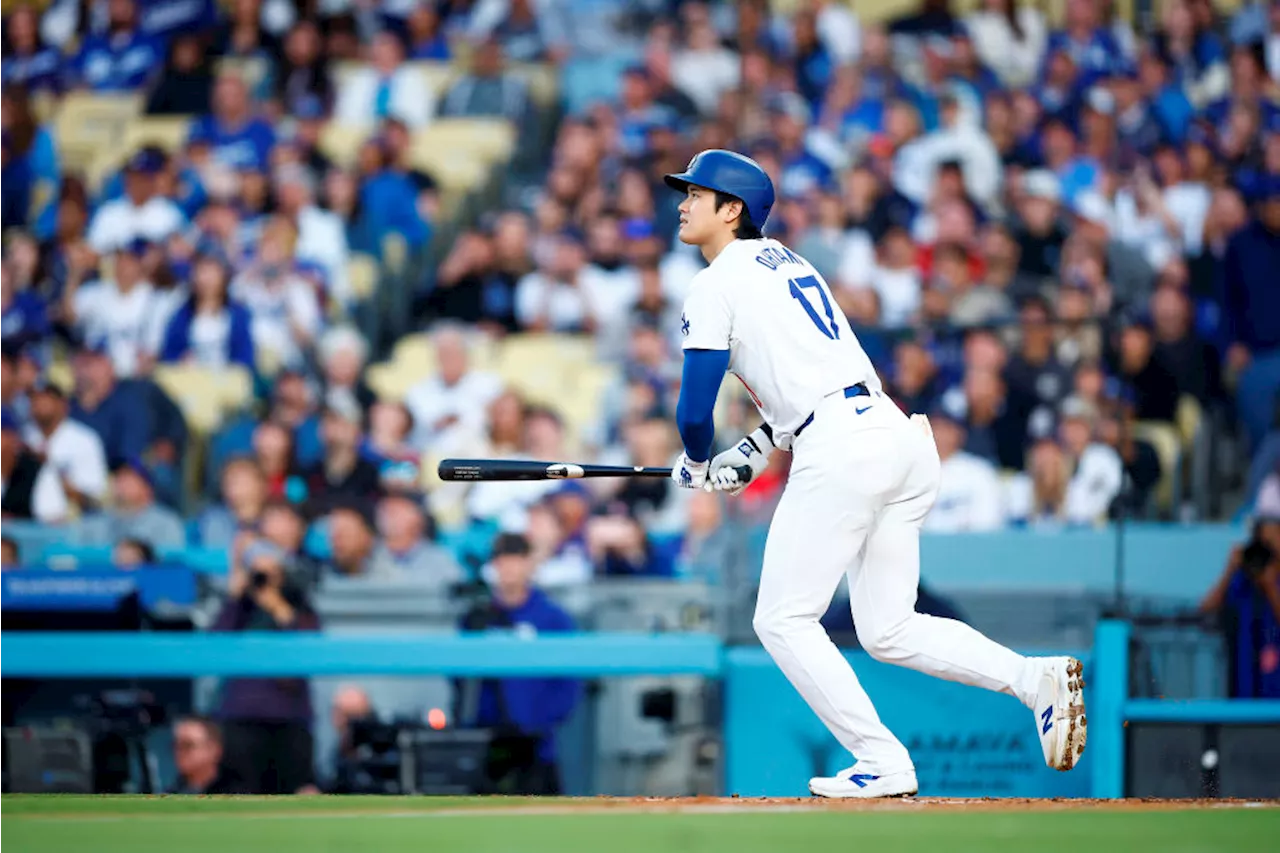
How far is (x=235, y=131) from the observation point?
12.6 m

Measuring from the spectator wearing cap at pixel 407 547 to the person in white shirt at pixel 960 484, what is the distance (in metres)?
2.25

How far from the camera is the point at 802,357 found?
17.6 feet

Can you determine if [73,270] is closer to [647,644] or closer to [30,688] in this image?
[30,688]

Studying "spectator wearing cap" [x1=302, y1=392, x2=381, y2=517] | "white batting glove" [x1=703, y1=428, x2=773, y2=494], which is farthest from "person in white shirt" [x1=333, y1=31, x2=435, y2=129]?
"white batting glove" [x1=703, y1=428, x2=773, y2=494]

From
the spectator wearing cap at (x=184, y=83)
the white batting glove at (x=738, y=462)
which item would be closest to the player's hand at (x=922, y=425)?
the white batting glove at (x=738, y=462)

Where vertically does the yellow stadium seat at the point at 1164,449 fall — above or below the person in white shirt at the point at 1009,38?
below

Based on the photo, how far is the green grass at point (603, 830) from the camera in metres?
3.98

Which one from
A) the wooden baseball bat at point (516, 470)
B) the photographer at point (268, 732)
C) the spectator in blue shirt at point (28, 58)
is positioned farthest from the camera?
the spectator in blue shirt at point (28, 58)

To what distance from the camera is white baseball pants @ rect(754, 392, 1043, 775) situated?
531 centimetres

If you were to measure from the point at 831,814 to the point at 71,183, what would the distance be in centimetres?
929

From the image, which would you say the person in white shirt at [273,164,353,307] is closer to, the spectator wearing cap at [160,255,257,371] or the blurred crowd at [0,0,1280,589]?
the blurred crowd at [0,0,1280,589]

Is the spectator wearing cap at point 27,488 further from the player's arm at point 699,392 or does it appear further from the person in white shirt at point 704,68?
the player's arm at point 699,392

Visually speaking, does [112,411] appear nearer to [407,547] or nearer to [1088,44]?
[407,547]

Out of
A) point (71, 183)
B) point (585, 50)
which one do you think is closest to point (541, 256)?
point (585, 50)
